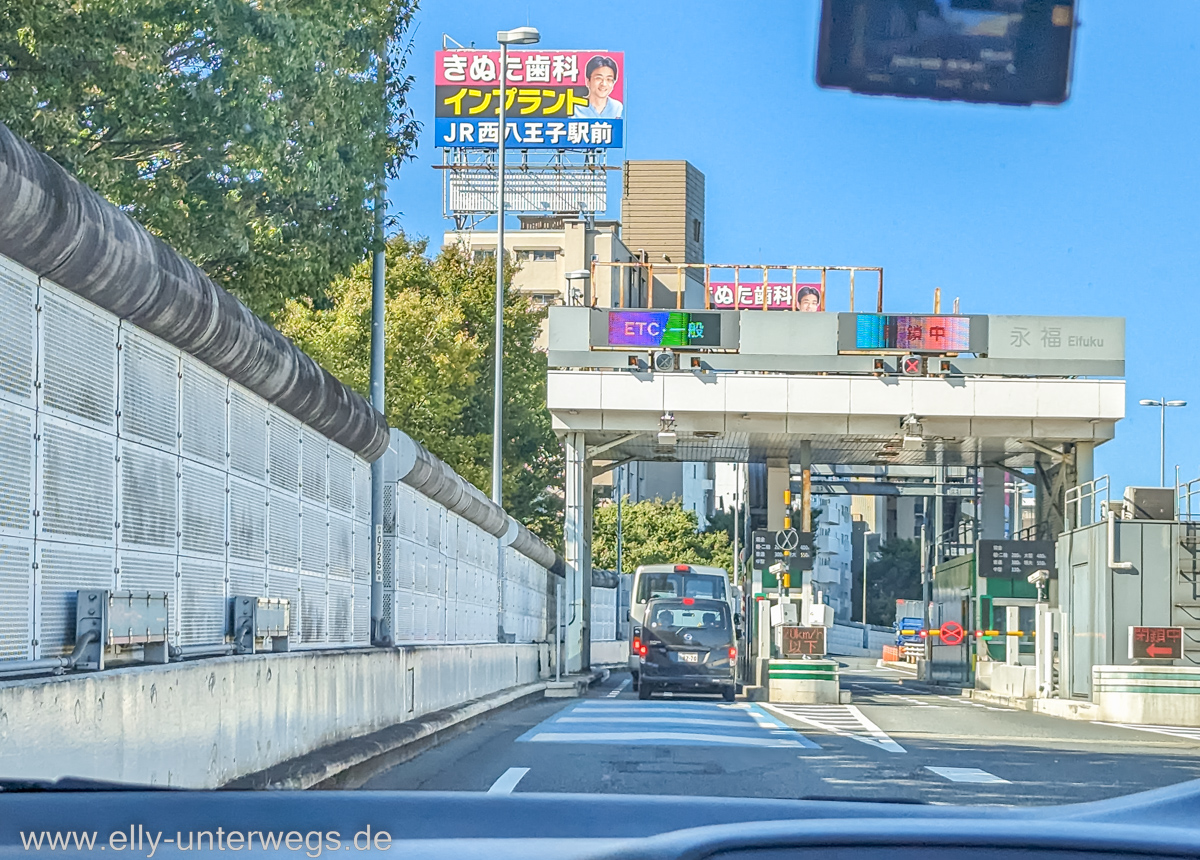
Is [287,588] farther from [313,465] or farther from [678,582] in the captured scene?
[678,582]

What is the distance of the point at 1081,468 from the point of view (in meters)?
52.9

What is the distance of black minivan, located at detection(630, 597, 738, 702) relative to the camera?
41406mm

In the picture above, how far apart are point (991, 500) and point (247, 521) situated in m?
50.5

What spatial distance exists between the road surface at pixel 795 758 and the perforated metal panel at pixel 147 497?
2.49 meters

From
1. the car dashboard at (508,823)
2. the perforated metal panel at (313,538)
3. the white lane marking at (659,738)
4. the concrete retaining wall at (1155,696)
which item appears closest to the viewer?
the car dashboard at (508,823)

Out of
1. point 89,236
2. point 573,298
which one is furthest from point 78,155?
point 573,298

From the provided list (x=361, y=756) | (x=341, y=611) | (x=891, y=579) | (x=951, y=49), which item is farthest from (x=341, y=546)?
(x=891, y=579)

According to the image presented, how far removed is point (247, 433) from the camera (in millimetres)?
12328

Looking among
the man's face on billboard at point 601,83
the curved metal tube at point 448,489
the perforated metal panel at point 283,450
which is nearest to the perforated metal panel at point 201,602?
the perforated metal panel at point 283,450

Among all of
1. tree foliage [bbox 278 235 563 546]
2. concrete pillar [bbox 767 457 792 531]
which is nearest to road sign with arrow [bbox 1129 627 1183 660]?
tree foliage [bbox 278 235 563 546]

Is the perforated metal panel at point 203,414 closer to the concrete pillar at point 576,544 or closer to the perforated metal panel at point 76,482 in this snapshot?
the perforated metal panel at point 76,482

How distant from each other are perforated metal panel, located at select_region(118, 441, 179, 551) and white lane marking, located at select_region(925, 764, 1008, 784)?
6.71m

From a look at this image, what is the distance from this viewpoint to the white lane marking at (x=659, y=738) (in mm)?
18281

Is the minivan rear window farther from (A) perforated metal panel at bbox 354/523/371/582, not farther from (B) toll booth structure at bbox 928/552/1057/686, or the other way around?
(A) perforated metal panel at bbox 354/523/371/582
